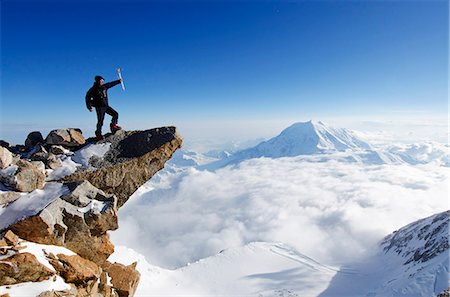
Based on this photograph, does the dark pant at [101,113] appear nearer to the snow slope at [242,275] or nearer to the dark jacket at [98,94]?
the dark jacket at [98,94]

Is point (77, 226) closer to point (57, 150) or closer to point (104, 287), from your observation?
point (104, 287)

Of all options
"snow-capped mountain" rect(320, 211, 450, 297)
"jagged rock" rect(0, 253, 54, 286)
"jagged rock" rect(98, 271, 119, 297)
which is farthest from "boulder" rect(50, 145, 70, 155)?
"snow-capped mountain" rect(320, 211, 450, 297)

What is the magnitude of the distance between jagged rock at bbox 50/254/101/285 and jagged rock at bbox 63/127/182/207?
4535 millimetres

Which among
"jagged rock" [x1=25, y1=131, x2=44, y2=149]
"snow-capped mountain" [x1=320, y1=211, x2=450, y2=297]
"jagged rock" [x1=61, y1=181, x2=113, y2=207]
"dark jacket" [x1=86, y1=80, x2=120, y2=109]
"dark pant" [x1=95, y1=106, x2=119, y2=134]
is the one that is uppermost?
"dark jacket" [x1=86, y1=80, x2=120, y2=109]

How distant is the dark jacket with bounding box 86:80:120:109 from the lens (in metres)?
16.6

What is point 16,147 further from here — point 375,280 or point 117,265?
point 375,280

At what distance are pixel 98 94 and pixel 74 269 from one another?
9946 mm

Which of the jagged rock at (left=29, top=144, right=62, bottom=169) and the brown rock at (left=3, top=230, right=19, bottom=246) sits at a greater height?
the jagged rock at (left=29, top=144, right=62, bottom=169)

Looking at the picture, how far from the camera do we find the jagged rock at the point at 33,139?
57.5ft

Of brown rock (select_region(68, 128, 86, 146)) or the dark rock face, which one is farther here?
the dark rock face

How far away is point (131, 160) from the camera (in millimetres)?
16469

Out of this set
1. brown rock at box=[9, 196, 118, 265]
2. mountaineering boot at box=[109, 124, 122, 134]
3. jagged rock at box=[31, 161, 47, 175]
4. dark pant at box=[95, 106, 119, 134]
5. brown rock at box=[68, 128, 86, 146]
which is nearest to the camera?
brown rock at box=[9, 196, 118, 265]

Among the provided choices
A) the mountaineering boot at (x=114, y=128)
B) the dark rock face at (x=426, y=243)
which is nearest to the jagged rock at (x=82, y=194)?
the mountaineering boot at (x=114, y=128)

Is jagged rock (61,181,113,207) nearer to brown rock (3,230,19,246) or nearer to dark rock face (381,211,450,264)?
brown rock (3,230,19,246)
